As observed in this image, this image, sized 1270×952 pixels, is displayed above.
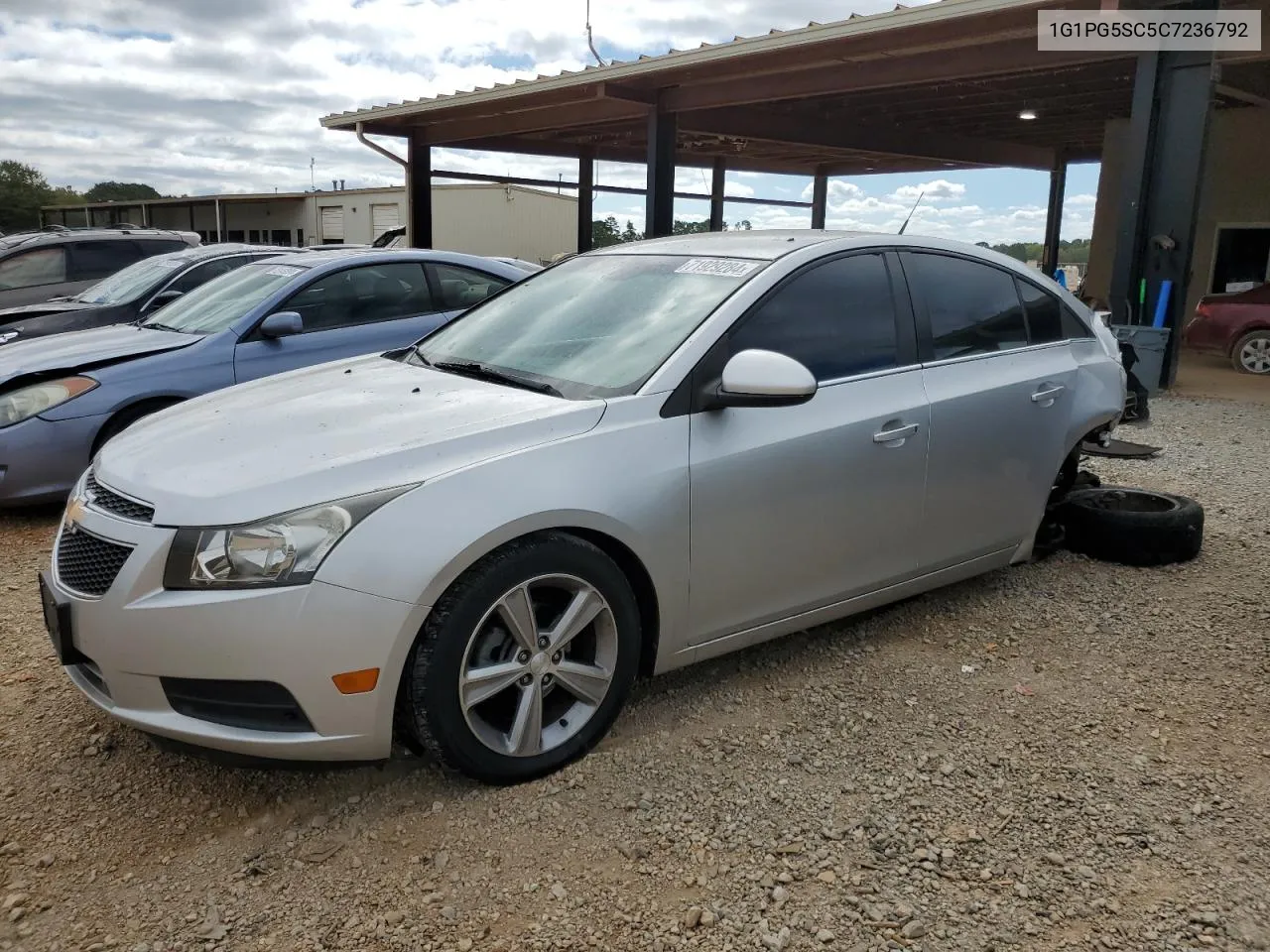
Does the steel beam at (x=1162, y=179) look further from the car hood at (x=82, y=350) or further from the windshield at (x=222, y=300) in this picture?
the car hood at (x=82, y=350)

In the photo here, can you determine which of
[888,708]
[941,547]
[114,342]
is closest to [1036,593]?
[941,547]

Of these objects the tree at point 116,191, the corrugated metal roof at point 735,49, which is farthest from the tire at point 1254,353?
the tree at point 116,191

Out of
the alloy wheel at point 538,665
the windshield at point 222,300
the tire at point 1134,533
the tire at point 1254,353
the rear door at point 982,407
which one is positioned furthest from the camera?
the tire at point 1254,353

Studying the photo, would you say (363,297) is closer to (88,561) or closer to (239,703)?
(88,561)

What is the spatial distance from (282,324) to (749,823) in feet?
14.6

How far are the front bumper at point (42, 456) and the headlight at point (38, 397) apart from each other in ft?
0.21

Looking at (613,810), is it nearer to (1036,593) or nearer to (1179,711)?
(1179,711)

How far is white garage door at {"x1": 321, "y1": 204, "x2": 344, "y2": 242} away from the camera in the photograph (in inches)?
1486

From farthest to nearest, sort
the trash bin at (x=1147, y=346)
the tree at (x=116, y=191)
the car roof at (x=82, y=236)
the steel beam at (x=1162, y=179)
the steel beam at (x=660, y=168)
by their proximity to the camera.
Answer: the tree at (x=116, y=191) < the steel beam at (x=660, y=168) < the car roof at (x=82, y=236) < the trash bin at (x=1147, y=346) < the steel beam at (x=1162, y=179)

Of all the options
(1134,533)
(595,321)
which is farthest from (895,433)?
(1134,533)

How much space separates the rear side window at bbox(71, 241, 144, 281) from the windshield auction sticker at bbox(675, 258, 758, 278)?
10.4 m

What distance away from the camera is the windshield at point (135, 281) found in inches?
360

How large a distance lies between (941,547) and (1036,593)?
33.1 inches

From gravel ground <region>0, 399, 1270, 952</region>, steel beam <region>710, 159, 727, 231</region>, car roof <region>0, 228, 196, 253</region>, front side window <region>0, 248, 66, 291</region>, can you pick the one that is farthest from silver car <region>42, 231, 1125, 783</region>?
steel beam <region>710, 159, 727, 231</region>
